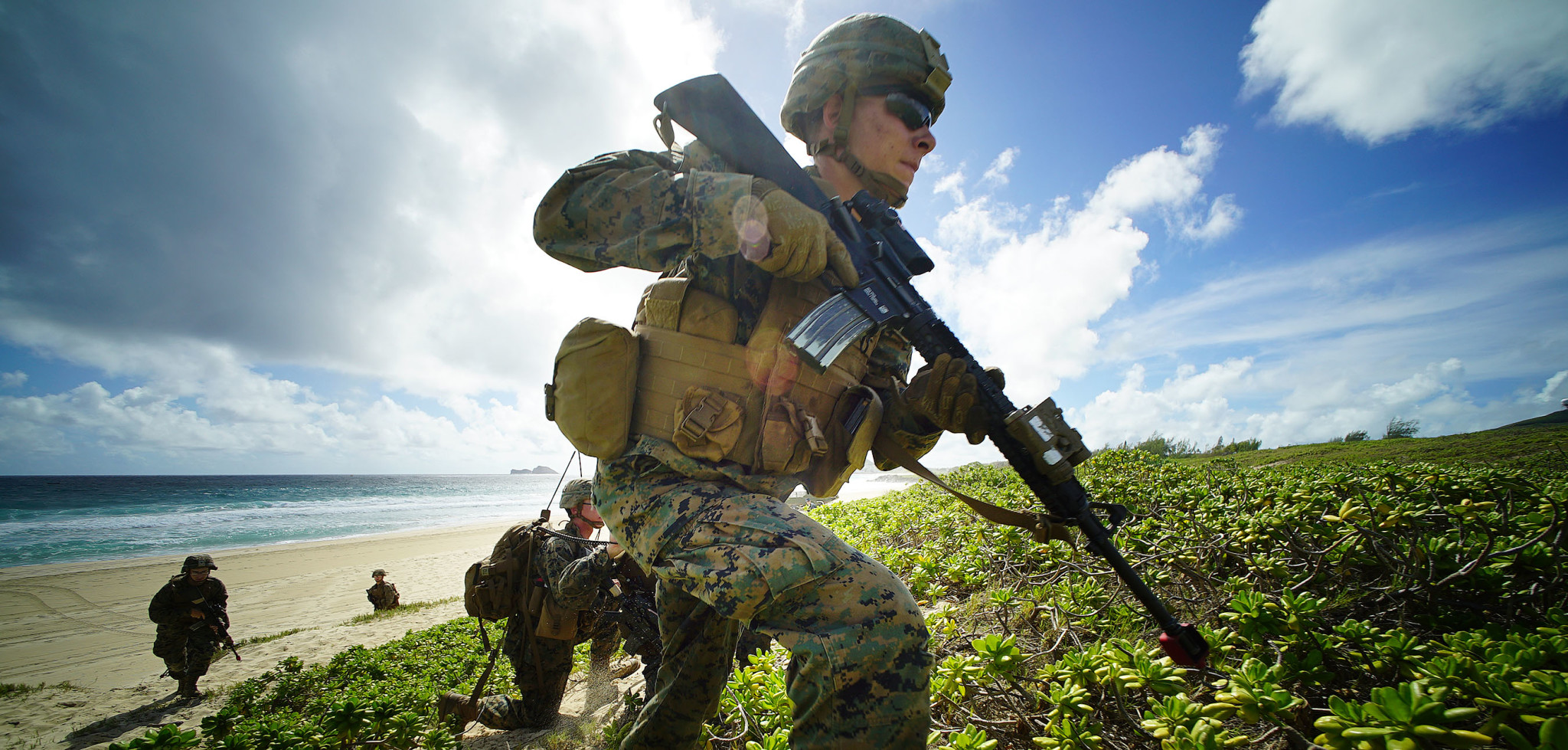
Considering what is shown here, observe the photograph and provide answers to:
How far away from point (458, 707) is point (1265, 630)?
5.10 metres

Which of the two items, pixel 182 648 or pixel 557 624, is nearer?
pixel 557 624

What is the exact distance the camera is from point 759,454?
5.91ft

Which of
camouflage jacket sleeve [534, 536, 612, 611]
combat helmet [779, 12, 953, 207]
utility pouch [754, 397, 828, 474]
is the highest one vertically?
combat helmet [779, 12, 953, 207]

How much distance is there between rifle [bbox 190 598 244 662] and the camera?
6.88 meters

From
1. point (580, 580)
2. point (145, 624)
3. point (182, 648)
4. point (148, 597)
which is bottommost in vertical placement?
point (148, 597)

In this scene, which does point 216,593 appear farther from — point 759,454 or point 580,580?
point 759,454

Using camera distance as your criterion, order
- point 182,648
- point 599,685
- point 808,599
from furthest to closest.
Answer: point 182,648, point 599,685, point 808,599

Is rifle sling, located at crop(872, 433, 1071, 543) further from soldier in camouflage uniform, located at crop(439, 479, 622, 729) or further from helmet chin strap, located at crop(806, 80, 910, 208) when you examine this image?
soldier in camouflage uniform, located at crop(439, 479, 622, 729)

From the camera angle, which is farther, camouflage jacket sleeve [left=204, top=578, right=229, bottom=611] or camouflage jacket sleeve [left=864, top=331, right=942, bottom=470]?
camouflage jacket sleeve [left=204, top=578, right=229, bottom=611]

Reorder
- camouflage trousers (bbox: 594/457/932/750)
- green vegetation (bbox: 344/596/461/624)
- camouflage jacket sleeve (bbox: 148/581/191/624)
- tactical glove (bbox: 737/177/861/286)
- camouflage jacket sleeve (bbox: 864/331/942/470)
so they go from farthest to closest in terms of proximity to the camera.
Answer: green vegetation (bbox: 344/596/461/624), camouflage jacket sleeve (bbox: 148/581/191/624), camouflage jacket sleeve (bbox: 864/331/942/470), tactical glove (bbox: 737/177/861/286), camouflage trousers (bbox: 594/457/932/750)

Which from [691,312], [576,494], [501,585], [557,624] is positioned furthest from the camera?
[576,494]

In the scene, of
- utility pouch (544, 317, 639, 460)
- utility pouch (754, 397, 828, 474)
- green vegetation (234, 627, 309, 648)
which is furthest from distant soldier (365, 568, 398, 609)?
utility pouch (754, 397, 828, 474)

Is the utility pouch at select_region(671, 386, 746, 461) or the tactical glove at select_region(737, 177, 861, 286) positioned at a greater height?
the tactical glove at select_region(737, 177, 861, 286)

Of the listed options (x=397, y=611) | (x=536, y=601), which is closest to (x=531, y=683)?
(x=536, y=601)
